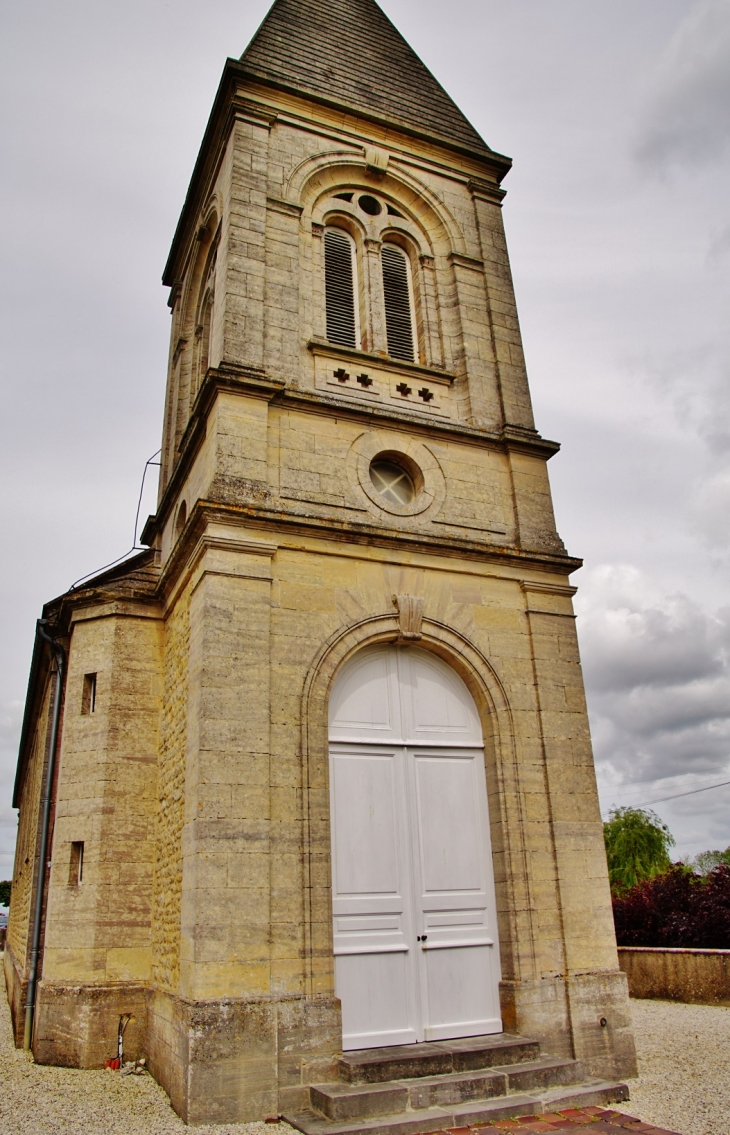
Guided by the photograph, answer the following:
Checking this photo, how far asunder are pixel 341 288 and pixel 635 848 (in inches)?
996


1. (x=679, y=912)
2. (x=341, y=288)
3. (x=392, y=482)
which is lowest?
(x=679, y=912)

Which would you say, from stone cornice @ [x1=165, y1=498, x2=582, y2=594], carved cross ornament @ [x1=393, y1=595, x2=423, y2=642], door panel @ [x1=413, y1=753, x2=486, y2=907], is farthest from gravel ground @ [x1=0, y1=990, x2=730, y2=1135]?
stone cornice @ [x1=165, y1=498, x2=582, y2=594]

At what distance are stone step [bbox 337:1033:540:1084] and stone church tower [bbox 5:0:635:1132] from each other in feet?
0.14

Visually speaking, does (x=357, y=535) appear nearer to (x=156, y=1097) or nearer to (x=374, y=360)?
(x=374, y=360)

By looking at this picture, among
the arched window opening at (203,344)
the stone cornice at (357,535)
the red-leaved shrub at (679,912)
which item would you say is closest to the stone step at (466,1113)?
the stone cornice at (357,535)

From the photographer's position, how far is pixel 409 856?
813 cm

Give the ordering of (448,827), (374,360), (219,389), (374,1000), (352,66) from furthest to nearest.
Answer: (352,66), (374,360), (219,389), (448,827), (374,1000)

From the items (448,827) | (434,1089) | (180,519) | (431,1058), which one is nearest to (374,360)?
(180,519)

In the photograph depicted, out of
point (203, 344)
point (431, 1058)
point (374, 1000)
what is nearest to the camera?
point (431, 1058)

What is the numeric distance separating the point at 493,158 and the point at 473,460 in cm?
562

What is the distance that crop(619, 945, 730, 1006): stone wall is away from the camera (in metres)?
11.9

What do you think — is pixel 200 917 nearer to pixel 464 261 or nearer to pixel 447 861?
pixel 447 861

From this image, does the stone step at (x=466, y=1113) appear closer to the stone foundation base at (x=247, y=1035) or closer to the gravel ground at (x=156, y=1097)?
the gravel ground at (x=156, y=1097)

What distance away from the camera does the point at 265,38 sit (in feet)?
40.3
